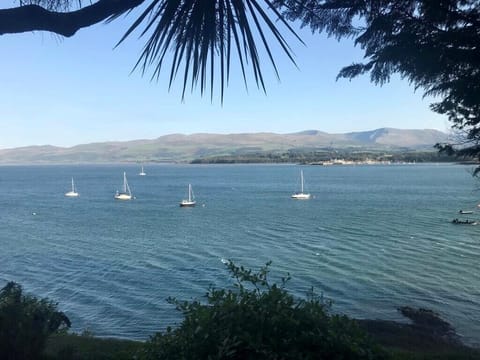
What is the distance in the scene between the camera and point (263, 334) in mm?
2846

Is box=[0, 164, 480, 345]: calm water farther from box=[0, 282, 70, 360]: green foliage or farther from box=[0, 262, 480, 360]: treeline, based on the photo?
box=[0, 282, 70, 360]: green foliage

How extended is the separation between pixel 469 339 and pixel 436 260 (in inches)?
527

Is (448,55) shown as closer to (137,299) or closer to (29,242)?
(137,299)

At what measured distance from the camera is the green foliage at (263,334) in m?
2.77

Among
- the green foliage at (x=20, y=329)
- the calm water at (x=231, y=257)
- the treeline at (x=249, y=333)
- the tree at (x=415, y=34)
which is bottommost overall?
the calm water at (x=231, y=257)

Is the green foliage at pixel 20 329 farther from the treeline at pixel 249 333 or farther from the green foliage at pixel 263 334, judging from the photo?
the green foliage at pixel 263 334

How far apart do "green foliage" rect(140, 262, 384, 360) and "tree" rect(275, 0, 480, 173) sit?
2.42 m

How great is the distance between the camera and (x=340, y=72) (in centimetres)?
528

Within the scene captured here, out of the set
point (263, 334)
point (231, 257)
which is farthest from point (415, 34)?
point (231, 257)

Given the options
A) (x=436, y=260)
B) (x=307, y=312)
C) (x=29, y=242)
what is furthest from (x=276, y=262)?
(x=307, y=312)

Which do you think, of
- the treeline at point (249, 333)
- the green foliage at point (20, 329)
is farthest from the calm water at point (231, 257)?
the green foliage at point (20, 329)

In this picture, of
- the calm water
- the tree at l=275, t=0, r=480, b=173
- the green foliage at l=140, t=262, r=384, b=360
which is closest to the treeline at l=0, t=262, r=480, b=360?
the green foliage at l=140, t=262, r=384, b=360

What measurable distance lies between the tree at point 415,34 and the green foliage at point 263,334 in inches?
95.2

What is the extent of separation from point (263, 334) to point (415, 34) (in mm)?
3108
